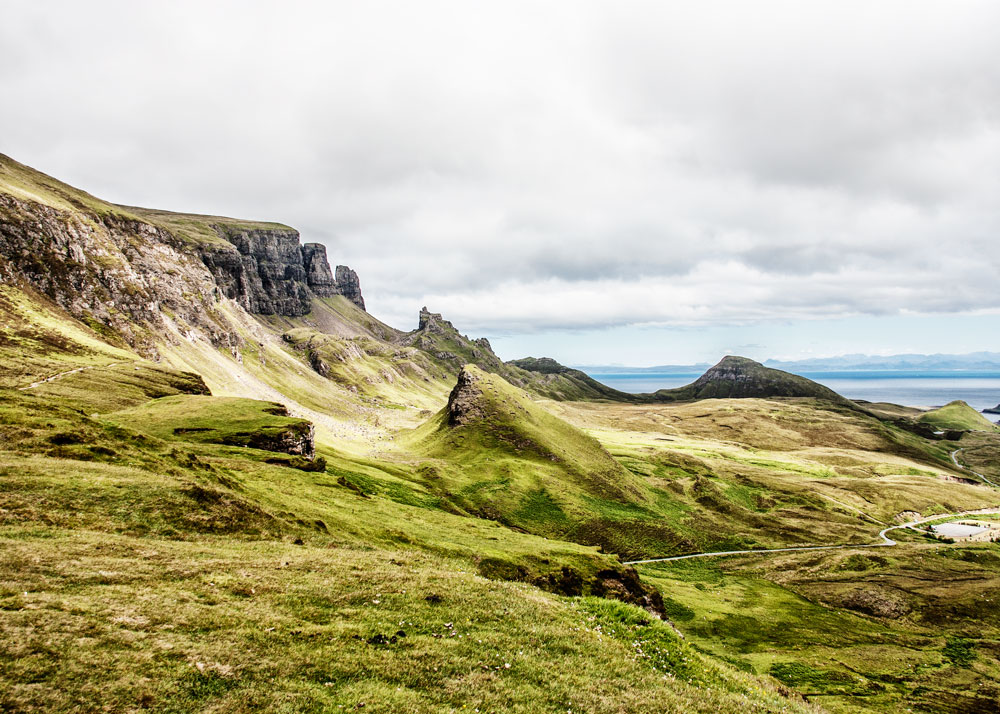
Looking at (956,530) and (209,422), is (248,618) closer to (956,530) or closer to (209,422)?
(209,422)

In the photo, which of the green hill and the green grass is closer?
the green grass

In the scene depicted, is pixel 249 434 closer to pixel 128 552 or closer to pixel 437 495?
pixel 437 495

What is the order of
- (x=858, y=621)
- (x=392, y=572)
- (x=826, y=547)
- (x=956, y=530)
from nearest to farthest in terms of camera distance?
(x=392, y=572), (x=858, y=621), (x=826, y=547), (x=956, y=530)

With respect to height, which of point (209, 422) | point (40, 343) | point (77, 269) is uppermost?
point (77, 269)

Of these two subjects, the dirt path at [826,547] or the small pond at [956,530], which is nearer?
the dirt path at [826,547]

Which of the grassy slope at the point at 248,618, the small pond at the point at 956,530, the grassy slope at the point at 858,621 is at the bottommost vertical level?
the small pond at the point at 956,530

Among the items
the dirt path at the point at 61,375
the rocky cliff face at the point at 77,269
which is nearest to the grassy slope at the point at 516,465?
the dirt path at the point at 61,375

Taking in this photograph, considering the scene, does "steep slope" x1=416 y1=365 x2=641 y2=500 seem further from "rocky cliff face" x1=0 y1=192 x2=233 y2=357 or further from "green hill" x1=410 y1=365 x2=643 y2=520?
"rocky cliff face" x1=0 y1=192 x2=233 y2=357

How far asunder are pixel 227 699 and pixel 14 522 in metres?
21.5

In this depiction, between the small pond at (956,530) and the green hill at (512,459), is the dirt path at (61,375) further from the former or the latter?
the small pond at (956,530)

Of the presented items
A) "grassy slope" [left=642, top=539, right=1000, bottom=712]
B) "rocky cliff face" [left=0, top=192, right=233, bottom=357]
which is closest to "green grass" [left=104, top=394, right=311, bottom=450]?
"grassy slope" [left=642, top=539, right=1000, bottom=712]

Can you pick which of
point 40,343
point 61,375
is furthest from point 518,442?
point 40,343

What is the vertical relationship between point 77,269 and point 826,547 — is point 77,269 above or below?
above

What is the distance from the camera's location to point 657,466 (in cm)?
18038
